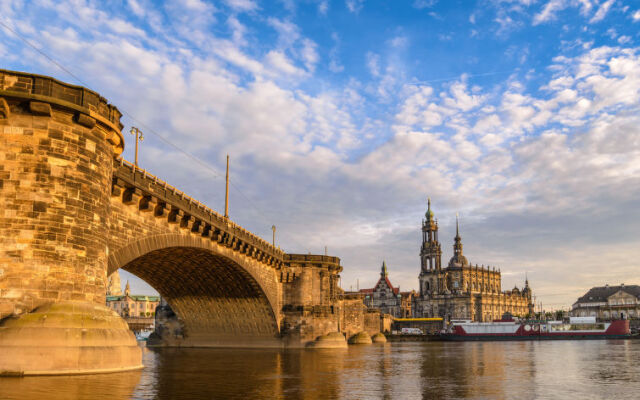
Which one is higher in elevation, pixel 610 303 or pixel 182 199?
pixel 182 199

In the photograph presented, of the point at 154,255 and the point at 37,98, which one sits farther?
the point at 154,255

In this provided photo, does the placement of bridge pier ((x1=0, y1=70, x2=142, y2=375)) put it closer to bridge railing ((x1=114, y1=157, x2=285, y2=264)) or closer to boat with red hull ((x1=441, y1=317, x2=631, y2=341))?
bridge railing ((x1=114, y1=157, x2=285, y2=264))

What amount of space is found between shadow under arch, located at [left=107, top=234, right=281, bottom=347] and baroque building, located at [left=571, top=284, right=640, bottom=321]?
14246cm

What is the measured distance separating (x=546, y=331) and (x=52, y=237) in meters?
107

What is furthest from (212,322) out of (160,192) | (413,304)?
(413,304)

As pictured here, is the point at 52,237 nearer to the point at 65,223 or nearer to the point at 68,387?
the point at 65,223

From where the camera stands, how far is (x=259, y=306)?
57719 mm

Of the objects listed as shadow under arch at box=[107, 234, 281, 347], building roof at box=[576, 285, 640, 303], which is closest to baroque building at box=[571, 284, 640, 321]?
building roof at box=[576, 285, 640, 303]

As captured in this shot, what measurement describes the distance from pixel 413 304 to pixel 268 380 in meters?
179

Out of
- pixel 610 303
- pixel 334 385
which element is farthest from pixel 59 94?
pixel 610 303

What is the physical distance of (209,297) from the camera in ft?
184

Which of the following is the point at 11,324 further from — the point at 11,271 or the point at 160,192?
the point at 160,192

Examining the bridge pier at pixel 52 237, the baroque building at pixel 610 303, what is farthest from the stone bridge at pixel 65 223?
the baroque building at pixel 610 303

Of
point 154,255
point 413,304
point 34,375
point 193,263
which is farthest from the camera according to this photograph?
point 413,304
